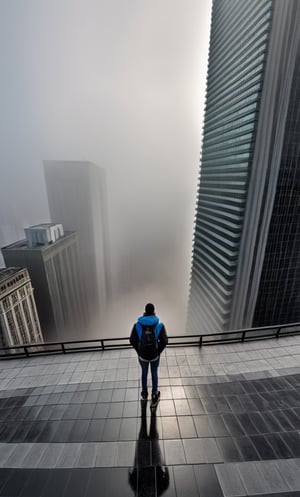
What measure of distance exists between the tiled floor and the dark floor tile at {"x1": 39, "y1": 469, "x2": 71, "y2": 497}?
0.02m

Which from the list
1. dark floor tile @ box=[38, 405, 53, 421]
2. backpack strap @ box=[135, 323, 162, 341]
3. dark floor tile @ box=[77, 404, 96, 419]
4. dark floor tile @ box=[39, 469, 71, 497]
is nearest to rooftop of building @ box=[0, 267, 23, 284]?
dark floor tile @ box=[38, 405, 53, 421]

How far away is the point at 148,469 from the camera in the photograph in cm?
349

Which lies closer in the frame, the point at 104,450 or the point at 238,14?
the point at 104,450

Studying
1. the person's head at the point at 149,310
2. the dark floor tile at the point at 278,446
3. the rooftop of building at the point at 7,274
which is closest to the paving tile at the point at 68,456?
the person's head at the point at 149,310

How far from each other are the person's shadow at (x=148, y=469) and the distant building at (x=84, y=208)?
334ft

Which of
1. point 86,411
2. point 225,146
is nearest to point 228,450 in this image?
point 86,411

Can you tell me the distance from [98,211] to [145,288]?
68466 mm

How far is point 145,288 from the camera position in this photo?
5812 inches

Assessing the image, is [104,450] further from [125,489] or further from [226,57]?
[226,57]

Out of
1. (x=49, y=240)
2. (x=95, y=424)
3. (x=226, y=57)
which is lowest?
(x=49, y=240)

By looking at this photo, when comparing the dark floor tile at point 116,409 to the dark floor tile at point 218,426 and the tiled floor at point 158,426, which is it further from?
the dark floor tile at point 218,426

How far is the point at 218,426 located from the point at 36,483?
3.63m

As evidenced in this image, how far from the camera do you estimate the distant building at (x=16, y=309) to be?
138ft

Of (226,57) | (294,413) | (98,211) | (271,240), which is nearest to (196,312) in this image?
(271,240)
